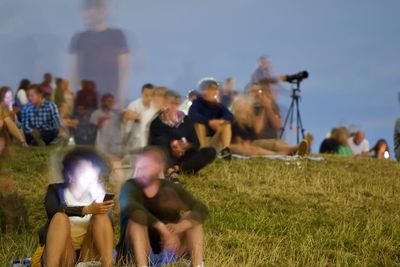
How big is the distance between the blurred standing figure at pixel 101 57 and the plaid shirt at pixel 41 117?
6680 mm

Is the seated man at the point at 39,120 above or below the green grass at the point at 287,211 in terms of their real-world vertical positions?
above

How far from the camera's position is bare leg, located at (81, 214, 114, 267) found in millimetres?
5195

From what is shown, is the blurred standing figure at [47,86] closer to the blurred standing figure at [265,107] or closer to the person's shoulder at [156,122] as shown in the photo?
the blurred standing figure at [265,107]

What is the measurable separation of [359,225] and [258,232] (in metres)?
1.31

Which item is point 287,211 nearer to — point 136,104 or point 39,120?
point 136,104

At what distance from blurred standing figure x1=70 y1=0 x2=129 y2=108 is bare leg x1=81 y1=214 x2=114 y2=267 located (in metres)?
1.41

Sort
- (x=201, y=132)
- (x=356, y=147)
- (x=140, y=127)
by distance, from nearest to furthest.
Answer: (x=140, y=127)
(x=201, y=132)
(x=356, y=147)

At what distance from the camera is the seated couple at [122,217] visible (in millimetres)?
5133

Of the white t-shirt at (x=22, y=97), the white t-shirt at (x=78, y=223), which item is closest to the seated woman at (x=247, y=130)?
the white t-shirt at (x=22, y=97)

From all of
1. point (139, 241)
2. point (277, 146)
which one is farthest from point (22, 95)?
point (139, 241)

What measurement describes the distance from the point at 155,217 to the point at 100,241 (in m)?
0.51

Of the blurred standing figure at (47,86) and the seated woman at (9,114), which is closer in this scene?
the seated woman at (9,114)

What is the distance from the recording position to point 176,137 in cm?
1002

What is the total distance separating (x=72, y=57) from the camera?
670 cm
